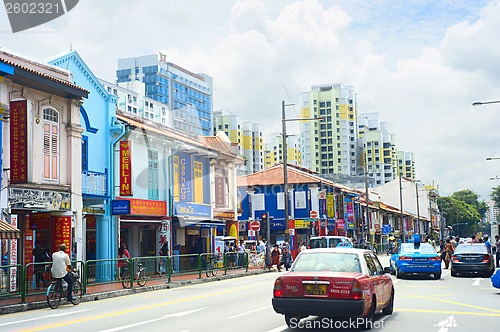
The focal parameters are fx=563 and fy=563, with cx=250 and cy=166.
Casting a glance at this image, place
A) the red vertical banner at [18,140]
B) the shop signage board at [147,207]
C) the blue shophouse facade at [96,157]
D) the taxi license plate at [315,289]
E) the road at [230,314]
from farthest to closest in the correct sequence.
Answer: the shop signage board at [147,207] → the blue shophouse facade at [96,157] → the red vertical banner at [18,140] → the road at [230,314] → the taxi license plate at [315,289]

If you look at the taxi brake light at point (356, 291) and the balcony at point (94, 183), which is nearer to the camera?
the taxi brake light at point (356, 291)

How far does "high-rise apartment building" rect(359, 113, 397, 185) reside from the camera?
160 meters

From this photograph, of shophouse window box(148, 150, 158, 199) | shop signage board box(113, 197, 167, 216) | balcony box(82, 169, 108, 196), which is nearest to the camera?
balcony box(82, 169, 108, 196)

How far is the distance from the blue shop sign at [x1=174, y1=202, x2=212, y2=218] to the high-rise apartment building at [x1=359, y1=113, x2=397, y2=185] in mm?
120440

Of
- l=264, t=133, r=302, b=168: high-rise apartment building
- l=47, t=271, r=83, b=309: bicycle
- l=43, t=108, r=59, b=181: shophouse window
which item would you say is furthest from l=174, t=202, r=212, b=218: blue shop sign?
l=264, t=133, r=302, b=168: high-rise apartment building

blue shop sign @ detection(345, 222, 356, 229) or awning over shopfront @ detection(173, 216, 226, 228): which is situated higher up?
awning over shopfront @ detection(173, 216, 226, 228)

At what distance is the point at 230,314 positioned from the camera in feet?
41.6

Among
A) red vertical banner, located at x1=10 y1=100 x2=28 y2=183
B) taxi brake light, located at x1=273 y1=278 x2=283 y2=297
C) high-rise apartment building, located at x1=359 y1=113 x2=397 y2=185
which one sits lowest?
taxi brake light, located at x1=273 y1=278 x2=283 y2=297

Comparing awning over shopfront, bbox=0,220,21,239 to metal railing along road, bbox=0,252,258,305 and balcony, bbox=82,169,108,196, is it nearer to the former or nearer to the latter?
metal railing along road, bbox=0,252,258,305

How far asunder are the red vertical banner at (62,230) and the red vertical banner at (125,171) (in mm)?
4459

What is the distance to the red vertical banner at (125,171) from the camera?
87.8 feet

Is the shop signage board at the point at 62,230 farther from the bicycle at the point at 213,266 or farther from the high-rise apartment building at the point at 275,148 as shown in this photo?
the high-rise apartment building at the point at 275,148

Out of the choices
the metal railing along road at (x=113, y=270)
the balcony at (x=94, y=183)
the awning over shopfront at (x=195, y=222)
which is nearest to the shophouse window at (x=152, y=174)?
the awning over shopfront at (x=195, y=222)

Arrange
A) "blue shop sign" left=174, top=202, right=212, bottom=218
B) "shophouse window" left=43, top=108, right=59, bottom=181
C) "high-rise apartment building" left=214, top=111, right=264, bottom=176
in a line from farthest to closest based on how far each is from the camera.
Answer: "high-rise apartment building" left=214, top=111, right=264, bottom=176 < "blue shop sign" left=174, top=202, right=212, bottom=218 < "shophouse window" left=43, top=108, right=59, bottom=181
